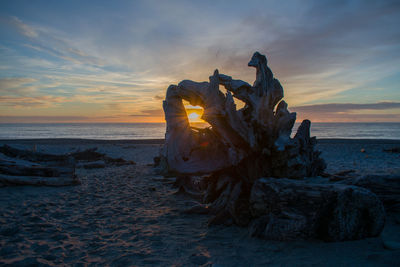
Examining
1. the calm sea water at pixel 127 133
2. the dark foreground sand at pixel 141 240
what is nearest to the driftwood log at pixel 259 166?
the dark foreground sand at pixel 141 240

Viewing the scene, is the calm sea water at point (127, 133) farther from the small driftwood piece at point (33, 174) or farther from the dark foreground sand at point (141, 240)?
the dark foreground sand at point (141, 240)

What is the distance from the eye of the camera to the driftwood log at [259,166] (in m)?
3.23

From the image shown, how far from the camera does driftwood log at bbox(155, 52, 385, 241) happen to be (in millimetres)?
3234


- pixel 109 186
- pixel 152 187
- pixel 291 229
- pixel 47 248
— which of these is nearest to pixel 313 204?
pixel 291 229

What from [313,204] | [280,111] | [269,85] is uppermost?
[269,85]

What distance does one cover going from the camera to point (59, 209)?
17.3ft

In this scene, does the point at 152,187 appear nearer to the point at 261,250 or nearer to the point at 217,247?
the point at 217,247

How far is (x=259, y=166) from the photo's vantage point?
4.57 metres

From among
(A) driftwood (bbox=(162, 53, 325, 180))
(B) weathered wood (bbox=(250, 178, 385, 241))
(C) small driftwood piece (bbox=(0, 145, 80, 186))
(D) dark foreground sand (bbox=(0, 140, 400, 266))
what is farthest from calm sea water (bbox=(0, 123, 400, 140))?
(B) weathered wood (bbox=(250, 178, 385, 241))

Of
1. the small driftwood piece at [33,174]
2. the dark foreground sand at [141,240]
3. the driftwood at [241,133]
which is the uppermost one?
the driftwood at [241,133]

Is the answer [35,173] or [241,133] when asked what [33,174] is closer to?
[35,173]

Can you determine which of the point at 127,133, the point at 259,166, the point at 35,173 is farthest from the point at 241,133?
the point at 127,133

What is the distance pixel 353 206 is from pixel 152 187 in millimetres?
5481

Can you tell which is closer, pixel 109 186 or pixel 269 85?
pixel 269 85
